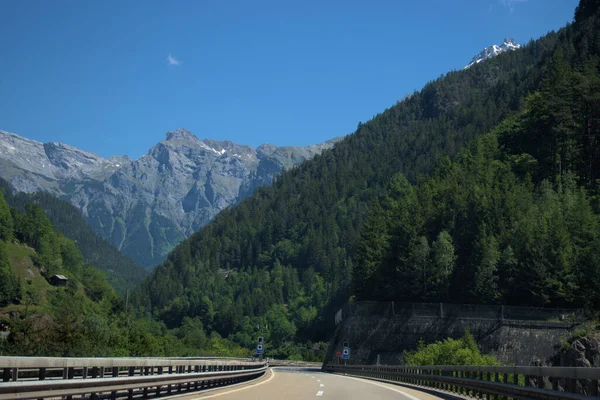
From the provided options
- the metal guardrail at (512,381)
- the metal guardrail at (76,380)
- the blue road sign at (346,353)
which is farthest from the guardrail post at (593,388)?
the blue road sign at (346,353)

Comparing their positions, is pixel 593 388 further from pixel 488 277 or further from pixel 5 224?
pixel 5 224

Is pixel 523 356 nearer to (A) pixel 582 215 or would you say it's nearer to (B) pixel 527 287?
(B) pixel 527 287

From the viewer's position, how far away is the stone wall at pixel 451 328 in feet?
198

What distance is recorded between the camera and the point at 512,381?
19.8 m

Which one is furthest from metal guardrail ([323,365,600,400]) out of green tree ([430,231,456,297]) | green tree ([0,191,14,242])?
green tree ([0,191,14,242])

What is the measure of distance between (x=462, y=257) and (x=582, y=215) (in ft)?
54.3

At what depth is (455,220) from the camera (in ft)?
310

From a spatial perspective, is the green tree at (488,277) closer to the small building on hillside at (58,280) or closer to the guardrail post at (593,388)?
the guardrail post at (593,388)

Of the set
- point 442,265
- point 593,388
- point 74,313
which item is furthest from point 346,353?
point 593,388

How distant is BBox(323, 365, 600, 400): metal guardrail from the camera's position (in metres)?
12.4

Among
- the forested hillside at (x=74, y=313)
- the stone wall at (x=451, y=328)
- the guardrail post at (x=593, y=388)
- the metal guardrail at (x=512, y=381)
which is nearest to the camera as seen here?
the guardrail post at (x=593, y=388)

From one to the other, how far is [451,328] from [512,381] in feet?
158

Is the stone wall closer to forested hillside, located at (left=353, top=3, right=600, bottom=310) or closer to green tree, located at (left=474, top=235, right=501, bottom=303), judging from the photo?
forested hillside, located at (left=353, top=3, right=600, bottom=310)

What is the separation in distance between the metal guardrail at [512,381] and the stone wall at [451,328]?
24289mm
